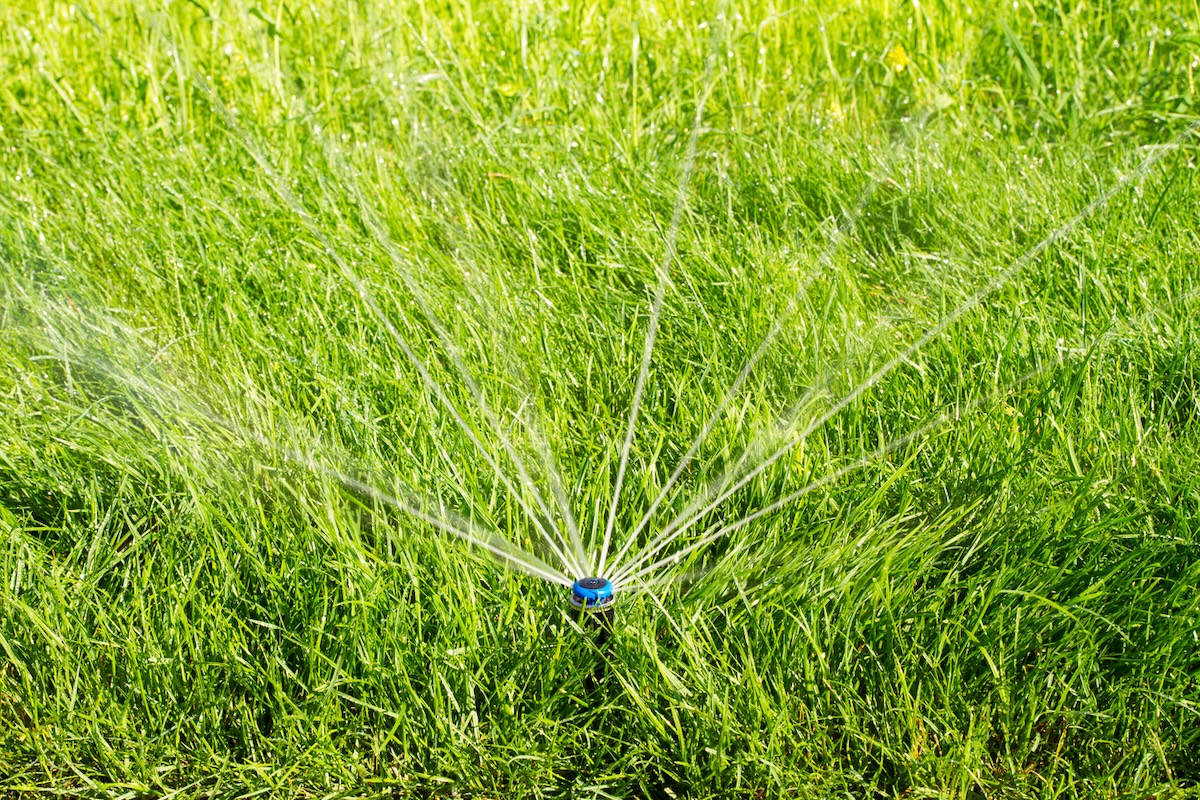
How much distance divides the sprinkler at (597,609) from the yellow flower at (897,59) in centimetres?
211

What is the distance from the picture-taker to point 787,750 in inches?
60.8

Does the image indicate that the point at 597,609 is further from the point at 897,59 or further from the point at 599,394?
the point at 897,59

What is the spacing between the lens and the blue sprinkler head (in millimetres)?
1422

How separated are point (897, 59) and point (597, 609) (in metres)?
2.22

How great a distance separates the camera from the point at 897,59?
3.17 m

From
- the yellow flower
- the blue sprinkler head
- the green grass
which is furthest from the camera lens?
the yellow flower

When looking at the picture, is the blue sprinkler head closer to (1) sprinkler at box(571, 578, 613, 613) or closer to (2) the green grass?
(1) sprinkler at box(571, 578, 613, 613)

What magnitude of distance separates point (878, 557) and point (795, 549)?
0.42ft

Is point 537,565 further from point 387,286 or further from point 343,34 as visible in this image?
point 343,34

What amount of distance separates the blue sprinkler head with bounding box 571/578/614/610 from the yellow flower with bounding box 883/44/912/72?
2.18 m

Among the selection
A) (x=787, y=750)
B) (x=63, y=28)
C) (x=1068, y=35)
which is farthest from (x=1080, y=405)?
(x=63, y=28)

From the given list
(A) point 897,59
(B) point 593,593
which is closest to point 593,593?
(B) point 593,593

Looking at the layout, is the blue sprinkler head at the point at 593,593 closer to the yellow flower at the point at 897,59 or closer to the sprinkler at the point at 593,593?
the sprinkler at the point at 593,593

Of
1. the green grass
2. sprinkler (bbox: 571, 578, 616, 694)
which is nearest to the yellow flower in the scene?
the green grass
